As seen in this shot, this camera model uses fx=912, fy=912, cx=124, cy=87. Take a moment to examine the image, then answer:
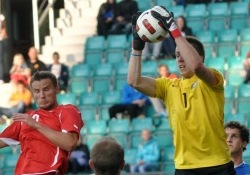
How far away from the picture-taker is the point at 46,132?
5727 millimetres

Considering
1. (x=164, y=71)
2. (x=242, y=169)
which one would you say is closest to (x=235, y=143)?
(x=242, y=169)

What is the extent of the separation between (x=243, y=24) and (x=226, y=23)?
0.31 m

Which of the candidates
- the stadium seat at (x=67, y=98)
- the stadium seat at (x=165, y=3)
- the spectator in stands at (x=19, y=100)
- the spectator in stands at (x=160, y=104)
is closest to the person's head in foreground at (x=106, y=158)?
the spectator in stands at (x=160, y=104)

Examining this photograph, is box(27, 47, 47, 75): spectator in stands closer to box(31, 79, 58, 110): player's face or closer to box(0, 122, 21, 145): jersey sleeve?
box(0, 122, 21, 145): jersey sleeve

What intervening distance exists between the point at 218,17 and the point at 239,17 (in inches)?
14.2

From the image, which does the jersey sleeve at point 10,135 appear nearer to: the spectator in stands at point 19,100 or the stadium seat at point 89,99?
the spectator in stands at point 19,100

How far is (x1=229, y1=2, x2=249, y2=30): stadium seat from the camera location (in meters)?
15.5

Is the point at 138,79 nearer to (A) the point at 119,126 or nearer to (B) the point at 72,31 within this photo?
(A) the point at 119,126

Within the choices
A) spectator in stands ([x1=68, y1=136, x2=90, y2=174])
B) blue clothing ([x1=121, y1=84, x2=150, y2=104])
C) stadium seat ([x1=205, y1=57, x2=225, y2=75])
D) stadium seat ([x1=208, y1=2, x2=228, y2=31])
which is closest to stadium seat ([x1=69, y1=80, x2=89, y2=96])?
blue clothing ([x1=121, y1=84, x2=150, y2=104])

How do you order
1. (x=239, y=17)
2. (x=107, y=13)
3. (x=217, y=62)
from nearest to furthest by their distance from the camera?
1. (x=217, y=62)
2. (x=239, y=17)
3. (x=107, y=13)

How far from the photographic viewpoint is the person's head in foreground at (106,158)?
15.4 feet

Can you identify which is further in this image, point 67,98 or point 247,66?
point 67,98

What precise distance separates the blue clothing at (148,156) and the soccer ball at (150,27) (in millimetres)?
6614

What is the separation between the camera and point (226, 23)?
1564cm
